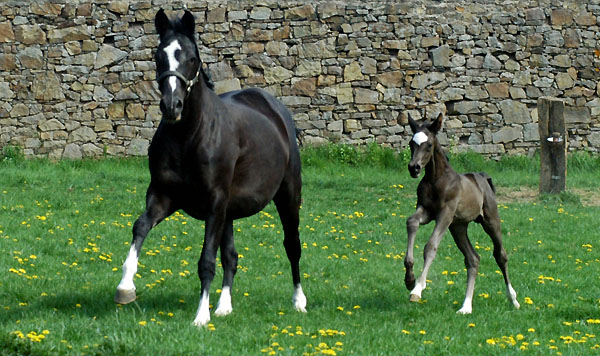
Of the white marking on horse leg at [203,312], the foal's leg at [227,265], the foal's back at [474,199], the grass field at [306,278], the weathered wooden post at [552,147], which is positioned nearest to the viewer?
the grass field at [306,278]

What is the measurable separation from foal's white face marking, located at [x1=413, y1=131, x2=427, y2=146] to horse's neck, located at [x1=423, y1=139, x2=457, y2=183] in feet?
0.66

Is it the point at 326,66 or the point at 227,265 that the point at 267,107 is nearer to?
the point at 227,265

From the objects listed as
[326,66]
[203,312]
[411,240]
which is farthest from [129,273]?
[326,66]

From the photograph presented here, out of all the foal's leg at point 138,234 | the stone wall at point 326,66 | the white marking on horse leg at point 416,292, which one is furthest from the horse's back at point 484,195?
the stone wall at point 326,66

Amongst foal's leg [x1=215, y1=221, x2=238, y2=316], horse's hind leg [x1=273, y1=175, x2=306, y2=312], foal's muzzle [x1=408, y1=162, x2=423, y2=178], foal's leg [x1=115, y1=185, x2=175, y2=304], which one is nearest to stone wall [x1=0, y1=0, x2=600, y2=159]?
horse's hind leg [x1=273, y1=175, x2=306, y2=312]

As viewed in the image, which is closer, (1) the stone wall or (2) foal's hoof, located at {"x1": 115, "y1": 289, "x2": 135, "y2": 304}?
(2) foal's hoof, located at {"x1": 115, "y1": 289, "x2": 135, "y2": 304}

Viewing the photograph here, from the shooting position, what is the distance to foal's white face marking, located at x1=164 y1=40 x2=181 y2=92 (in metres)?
7.17

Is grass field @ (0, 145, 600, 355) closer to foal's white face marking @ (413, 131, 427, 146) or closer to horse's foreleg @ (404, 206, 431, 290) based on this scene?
horse's foreleg @ (404, 206, 431, 290)

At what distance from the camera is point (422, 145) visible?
8.11m

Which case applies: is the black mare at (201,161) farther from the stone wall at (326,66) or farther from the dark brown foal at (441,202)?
the stone wall at (326,66)

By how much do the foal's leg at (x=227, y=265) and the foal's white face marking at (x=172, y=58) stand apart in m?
1.68

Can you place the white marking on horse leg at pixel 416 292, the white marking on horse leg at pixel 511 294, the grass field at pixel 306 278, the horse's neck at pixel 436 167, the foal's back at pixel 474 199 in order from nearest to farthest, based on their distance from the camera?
the grass field at pixel 306 278, the white marking on horse leg at pixel 416 292, the horse's neck at pixel 436 167, the foal's back at pixel 474 199, the white marking on horse leg at pixel 511 294

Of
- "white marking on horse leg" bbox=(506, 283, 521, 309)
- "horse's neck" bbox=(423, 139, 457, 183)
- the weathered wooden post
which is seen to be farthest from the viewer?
the weathered wooden post

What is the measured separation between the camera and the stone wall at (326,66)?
19.1 metres
